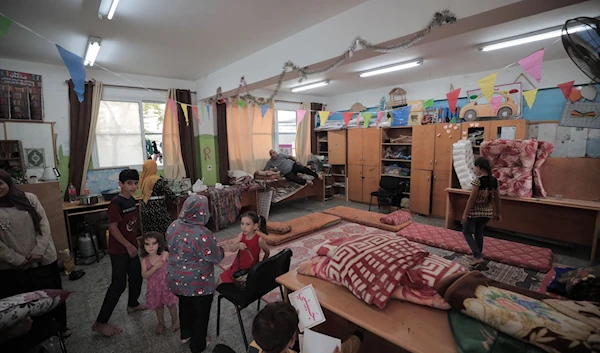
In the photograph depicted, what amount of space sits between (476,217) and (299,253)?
216 cm

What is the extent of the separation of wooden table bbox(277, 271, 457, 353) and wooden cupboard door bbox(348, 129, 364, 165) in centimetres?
527

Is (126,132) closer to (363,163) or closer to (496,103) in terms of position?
(363,163)

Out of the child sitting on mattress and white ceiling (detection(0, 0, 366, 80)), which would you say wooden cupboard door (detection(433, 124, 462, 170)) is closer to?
white ceiling (detection(0, 0, 366, 80))

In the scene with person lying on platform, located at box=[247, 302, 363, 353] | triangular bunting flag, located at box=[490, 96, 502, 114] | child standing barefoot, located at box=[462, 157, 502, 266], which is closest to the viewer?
person lying on platform, located at box=[247, 302, 363, 353]

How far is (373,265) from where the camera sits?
1.37 metres

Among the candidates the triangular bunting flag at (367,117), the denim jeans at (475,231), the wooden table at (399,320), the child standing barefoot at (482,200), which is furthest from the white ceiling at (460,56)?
the wooden table at (399,320)

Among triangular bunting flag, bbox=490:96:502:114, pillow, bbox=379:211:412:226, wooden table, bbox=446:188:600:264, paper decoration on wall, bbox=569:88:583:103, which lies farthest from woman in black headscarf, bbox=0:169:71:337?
paper decoration on wall, bbox=569:88:583:103

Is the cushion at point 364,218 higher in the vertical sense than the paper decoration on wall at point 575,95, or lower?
lower

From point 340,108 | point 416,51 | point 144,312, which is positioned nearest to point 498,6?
point 416,51

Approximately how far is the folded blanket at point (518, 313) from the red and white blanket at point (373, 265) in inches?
7.9

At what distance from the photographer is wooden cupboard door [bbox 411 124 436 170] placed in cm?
521

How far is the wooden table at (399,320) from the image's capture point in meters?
1.03

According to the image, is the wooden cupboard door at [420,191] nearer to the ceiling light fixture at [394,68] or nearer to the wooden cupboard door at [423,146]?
the wooden cupboard door at [423,146]

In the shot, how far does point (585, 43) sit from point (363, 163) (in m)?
5.07
